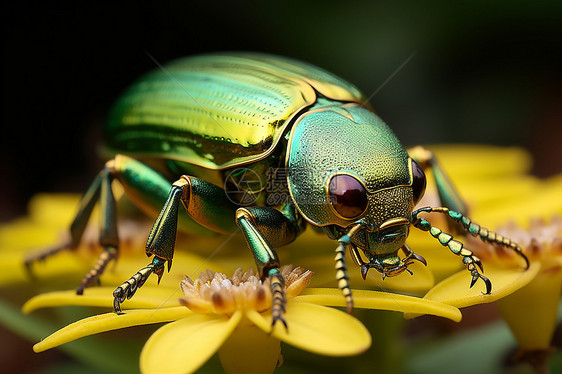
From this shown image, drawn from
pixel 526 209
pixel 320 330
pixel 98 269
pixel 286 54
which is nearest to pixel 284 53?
pixel 286 54

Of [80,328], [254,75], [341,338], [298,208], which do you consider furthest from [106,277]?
[341,338]

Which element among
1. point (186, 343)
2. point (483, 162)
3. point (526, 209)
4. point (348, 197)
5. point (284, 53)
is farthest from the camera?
point (284, 53)

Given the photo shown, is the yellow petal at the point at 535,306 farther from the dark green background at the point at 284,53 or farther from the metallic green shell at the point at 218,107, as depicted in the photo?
the dark green background at the point at 284,53

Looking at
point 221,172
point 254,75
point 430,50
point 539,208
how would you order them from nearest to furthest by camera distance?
1. point 221,172
2. point 254,75
3. point 539,208
4. point 430,50

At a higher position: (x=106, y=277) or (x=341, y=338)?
(x=341, y=338)

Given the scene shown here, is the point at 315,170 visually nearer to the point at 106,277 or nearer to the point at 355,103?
the point at 355,103

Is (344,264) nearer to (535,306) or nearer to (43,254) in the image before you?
(535,306)

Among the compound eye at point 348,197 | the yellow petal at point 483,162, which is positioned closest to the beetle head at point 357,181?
the compound eye at point 348,197
